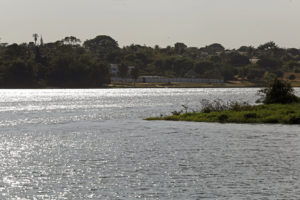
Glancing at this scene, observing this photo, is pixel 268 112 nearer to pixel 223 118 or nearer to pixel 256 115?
pixel 256 115

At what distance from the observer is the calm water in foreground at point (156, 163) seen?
1467 inches

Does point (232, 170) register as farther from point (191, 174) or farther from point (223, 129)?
point (223, 129)

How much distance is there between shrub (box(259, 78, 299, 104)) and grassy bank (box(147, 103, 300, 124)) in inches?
145

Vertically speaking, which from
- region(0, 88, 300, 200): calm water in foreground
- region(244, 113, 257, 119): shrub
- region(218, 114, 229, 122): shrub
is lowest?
region(0, 88, 300, 200): calm water in foreground

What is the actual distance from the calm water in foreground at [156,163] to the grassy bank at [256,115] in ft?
10.3

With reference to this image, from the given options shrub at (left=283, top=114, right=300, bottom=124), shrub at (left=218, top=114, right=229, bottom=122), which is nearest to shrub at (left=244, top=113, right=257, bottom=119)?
shrub at (left=218, top=114, right=229, bottom=122)

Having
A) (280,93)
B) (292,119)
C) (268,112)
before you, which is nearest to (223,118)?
(268,112)

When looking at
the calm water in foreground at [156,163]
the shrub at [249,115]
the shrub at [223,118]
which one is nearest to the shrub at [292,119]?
the calm water in foreground at [156,163]

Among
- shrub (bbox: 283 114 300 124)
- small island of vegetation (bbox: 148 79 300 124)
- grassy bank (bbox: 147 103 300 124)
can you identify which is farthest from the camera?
small island of vegetation (bbox: 148 79 300 124)

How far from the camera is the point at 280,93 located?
94375 mm

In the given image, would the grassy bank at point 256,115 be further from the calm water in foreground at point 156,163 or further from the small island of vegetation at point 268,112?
the calm water in foreground at point 156,163

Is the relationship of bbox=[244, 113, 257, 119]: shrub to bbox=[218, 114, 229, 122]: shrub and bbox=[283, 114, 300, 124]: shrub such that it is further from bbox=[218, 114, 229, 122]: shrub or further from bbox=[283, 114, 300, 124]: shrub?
bbox=[283, 114, 300, 124]: shrub

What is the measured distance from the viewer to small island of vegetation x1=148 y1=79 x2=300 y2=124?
79.9m

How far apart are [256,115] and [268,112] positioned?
2.08 metres
